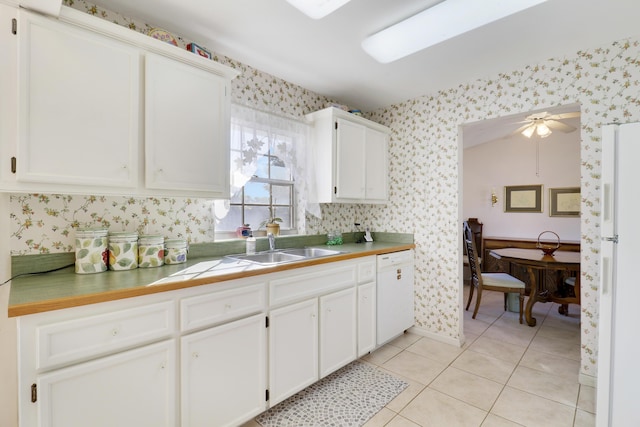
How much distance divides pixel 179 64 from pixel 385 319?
255 cm

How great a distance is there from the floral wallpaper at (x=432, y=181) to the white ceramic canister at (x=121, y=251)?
0.60 feet

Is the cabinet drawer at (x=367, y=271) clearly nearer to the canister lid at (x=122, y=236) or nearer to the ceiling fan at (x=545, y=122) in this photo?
the canister lid at (x=122, y=236)

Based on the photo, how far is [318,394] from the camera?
210 cm

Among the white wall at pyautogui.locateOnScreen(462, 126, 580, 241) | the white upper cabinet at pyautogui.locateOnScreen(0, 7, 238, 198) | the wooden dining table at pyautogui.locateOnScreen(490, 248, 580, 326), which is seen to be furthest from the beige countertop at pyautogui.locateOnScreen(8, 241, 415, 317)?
the white wall at pyautogui.locateOnScreen(462, 126, 580, 241)

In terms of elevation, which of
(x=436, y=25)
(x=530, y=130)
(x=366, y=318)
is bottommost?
(x=366, y=318)

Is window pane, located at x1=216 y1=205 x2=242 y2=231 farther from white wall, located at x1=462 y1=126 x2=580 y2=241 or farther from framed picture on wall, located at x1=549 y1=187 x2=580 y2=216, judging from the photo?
framed picture on wall, located at x1=549 y1=187 x2=580 y2=216

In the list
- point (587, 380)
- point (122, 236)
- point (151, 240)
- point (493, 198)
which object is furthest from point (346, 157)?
point (493, 198)

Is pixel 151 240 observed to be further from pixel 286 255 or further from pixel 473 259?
pixel 473 259

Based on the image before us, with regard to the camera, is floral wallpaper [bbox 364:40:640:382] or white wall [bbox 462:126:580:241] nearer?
floral wallpaper [bbox 364:40:640:382]

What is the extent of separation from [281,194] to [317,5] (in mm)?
1619

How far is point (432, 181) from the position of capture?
3027 millimetres

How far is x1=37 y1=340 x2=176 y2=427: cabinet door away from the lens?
3.67 feet

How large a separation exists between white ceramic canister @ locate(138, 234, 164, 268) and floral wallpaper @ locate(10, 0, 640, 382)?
18cm

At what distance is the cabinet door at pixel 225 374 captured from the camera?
146 centimetres
